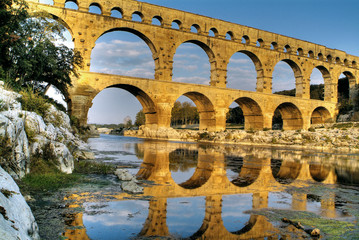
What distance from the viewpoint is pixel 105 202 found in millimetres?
5414

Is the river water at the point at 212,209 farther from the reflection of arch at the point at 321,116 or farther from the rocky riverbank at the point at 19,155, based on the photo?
the reflection of arch at the point at 321,116

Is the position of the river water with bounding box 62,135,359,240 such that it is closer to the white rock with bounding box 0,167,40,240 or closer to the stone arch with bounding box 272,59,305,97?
the white rock with bounding box 0,167,40,240

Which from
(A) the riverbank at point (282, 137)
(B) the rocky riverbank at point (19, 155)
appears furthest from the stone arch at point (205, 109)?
(B) the rocky riverbank at point (19, 155)

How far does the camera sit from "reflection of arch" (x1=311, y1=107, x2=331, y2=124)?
1734 inches

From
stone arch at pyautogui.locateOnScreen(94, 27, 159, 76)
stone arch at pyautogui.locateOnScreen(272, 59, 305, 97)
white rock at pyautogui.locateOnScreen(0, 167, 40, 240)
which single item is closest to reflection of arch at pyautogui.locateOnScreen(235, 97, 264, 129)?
stone arch at pyautogui.locateOnScreen(272, 59, 305, 97)

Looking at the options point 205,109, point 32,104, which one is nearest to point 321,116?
point 205,109

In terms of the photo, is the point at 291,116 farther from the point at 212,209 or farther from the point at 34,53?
the point at 212,209

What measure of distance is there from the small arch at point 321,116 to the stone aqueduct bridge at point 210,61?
0.14 metres

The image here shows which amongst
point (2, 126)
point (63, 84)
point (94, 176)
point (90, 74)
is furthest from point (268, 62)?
point (2, 126)

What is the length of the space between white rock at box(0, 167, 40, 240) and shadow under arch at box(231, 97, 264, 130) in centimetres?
3471

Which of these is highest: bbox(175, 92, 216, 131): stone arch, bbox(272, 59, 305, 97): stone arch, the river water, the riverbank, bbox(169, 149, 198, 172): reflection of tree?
bbox(272, 59, 305, 97): stone arch

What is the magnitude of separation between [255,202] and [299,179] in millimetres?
3828

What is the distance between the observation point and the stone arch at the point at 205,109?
33625mm

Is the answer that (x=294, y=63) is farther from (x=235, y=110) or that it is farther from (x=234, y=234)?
(x=234, y=234)
